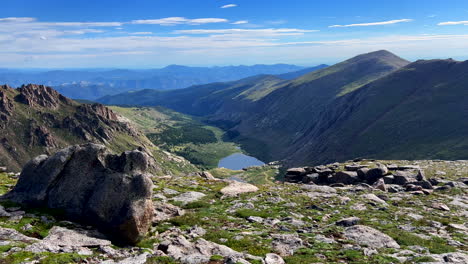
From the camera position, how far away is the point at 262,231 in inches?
1179

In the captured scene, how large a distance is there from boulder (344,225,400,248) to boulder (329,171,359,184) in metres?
33.2

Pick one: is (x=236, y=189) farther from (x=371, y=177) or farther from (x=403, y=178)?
(x=403, y=178)

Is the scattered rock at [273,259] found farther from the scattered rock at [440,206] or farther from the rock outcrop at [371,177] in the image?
the rock outcrop at [371,177]

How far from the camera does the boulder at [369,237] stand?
27828 millimetres

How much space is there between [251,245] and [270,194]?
807 inches

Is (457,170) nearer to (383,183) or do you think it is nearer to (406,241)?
(383,183)

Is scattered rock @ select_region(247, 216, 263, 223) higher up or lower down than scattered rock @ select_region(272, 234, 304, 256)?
lower down

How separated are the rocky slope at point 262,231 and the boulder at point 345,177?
14868mm

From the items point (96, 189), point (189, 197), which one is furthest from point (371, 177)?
point (96, 189)

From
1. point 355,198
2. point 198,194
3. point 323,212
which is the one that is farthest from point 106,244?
point 355,198

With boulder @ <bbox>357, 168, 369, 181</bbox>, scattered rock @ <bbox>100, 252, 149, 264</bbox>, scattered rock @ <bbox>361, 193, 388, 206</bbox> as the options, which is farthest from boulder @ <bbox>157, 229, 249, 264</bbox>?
boulder @ <bbox>357, 168, 369, 181</bbox>

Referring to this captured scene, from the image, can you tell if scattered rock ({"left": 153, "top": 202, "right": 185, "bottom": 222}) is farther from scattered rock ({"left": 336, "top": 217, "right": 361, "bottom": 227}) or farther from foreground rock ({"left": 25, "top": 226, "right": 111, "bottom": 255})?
scattered rock ({"left": 336, "top": 217, "right": 361, "bottom": 227})

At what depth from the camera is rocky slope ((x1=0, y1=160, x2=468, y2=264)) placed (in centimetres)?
2253

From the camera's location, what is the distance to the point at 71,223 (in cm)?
2722
